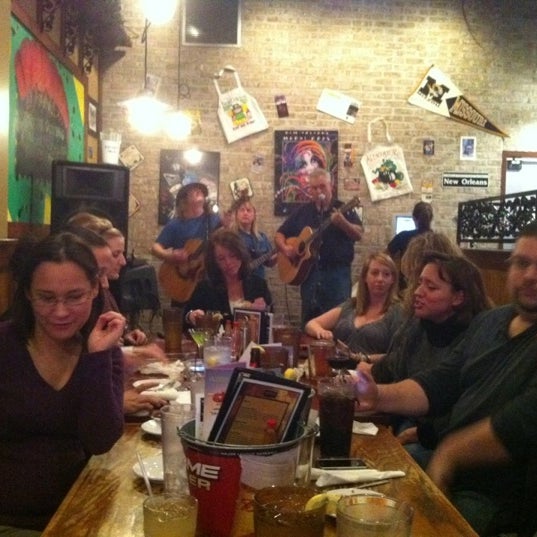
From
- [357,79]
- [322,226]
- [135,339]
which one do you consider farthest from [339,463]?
[357,79]

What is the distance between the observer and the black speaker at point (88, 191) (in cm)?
484

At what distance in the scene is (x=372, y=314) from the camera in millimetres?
3486

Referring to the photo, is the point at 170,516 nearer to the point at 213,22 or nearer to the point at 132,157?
the point at 132,157

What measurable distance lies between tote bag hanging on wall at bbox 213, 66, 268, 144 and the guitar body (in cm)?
195

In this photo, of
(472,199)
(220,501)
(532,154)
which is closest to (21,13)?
(220,501)

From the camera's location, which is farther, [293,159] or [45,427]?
[293,159]

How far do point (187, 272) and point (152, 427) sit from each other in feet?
13.6

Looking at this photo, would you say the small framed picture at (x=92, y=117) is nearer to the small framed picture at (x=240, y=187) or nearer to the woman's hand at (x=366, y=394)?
the small framed picture at (x=240, y=187)

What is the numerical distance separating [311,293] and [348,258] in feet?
1.50

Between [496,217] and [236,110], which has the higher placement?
[236,110]

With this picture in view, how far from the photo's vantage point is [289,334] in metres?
2.60

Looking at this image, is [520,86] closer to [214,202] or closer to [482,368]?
[214,202]

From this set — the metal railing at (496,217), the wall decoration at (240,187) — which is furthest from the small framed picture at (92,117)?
the metal railing at (496,217)

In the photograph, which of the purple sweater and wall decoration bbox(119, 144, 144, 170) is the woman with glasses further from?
wall decoration bbox(119, 144, 144, 170)
